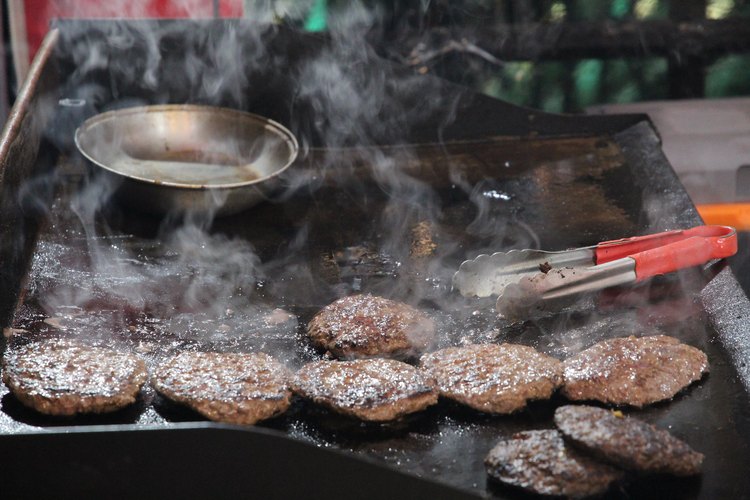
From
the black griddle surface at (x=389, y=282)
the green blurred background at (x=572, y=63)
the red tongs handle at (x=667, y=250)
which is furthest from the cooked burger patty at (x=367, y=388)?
the green blurred background at (x=572, y=63)

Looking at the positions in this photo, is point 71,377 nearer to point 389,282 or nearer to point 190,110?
point 389,282

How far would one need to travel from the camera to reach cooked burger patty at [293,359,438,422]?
3.24 m

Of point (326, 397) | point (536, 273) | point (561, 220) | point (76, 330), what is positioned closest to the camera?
point (326, 397)

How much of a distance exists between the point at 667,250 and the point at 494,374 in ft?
4.11

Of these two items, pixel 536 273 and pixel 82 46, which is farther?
pixel 82 46

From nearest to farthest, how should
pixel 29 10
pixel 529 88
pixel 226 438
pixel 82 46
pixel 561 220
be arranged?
pixel 226 438, pixel 561 220, pixel 82 46, pixel 29 10, pixel 529 88

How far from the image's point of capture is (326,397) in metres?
3.26

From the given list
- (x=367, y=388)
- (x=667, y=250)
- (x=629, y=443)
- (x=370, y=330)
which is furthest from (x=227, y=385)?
(x=667, y=250)

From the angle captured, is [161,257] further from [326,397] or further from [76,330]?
[326,397]

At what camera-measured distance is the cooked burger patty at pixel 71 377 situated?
126 inches

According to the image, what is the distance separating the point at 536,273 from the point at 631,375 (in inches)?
29.5

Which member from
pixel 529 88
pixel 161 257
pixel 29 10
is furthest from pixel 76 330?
pixel 529 88

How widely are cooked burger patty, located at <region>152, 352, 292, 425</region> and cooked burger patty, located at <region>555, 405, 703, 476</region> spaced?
42.6 inches

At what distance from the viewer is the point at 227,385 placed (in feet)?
10.9
